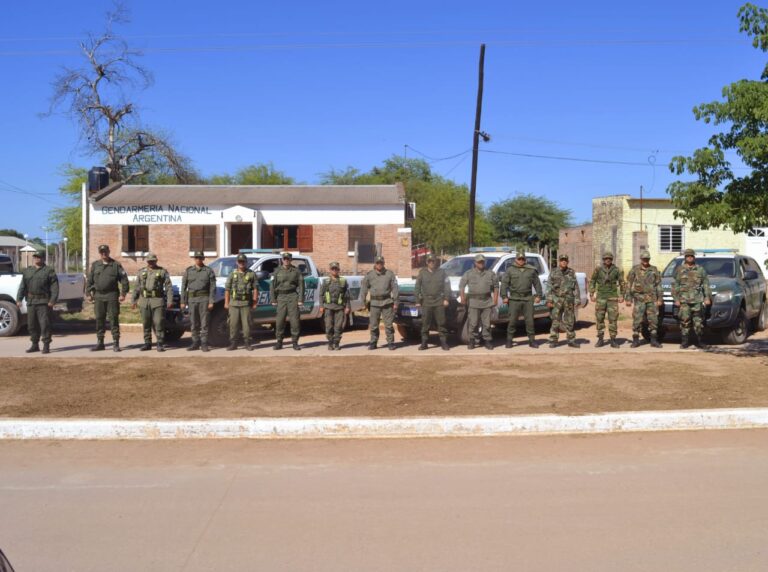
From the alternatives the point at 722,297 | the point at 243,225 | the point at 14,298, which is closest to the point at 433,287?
the point at 722,297

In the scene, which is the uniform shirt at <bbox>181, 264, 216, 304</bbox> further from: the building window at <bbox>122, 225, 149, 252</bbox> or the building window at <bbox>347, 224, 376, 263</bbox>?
the building window at <bbox>122, 225, 149, 252</bbox>

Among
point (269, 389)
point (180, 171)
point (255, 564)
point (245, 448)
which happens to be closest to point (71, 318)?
point (269, 389)

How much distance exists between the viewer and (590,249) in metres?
40.5

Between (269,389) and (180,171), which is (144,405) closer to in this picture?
(269,389)

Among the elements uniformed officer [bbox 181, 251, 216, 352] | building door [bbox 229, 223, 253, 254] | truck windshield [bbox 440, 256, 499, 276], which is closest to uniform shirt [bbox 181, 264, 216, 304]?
uniformed officer [bbox 181, 251, 216, 352]

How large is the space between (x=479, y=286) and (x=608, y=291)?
244 cm

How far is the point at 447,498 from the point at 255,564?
5.55 ft

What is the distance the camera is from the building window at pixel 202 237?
34938 millimetres

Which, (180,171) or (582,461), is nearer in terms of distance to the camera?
(582,461)

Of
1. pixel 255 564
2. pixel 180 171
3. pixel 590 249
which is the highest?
pixel 180 171

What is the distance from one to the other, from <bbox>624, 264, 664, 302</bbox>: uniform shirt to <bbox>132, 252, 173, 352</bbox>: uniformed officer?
27.0ft

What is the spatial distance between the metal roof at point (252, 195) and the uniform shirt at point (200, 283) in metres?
21.4

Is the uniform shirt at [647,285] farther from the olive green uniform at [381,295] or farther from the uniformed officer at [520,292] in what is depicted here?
the olive green uniform at [381,295]

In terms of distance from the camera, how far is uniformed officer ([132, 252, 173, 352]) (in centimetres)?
1266
